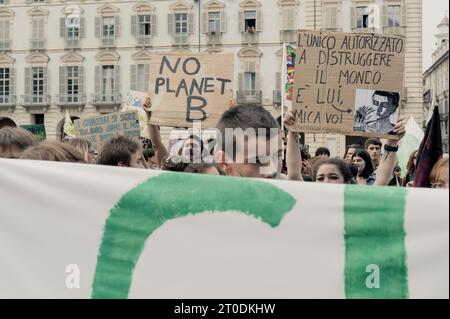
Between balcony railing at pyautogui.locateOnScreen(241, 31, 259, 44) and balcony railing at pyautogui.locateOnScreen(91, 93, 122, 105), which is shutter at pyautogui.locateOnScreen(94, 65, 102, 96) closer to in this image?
balcony railing at pyautogui.locateOnScreen(91, 93, 122, 105)

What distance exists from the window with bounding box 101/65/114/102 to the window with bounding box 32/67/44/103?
3.18 metres

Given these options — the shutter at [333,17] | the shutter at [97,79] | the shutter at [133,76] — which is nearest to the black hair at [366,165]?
the shutter at [333,17]

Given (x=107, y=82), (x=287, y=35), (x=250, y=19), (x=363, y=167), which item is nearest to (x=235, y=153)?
(x=363, y=167)

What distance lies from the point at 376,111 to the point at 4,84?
37.7 m

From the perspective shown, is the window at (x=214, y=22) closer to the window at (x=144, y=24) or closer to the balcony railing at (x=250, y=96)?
the window at (x=144, y=24)

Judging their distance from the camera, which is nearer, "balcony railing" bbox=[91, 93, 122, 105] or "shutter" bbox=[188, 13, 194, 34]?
"shutter" bbox=[188, 13, 194, 34]

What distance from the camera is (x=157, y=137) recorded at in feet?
17.6

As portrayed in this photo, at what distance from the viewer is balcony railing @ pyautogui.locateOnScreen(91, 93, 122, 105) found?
1505 inches

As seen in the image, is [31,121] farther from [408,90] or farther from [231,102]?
[231,102]

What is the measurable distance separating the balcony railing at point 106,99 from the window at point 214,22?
5511 mm

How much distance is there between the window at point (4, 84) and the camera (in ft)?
130

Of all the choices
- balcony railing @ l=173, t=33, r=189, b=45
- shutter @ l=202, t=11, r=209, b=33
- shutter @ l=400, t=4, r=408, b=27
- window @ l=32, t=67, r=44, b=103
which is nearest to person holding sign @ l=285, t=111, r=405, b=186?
shutter @ l=400, t=4, r=408, b=27
